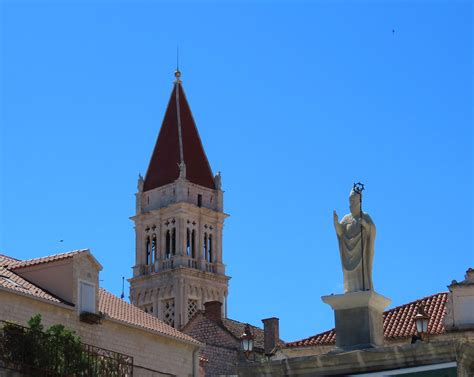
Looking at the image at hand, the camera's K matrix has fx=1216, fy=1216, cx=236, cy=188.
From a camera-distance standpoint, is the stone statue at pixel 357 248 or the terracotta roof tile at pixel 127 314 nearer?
the stone statue at pixel 357 248

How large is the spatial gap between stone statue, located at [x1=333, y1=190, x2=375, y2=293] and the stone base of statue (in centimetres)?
23

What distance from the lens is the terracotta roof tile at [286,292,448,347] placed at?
1419 inches

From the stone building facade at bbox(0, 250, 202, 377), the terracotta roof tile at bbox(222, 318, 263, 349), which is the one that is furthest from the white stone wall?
the terracotta roof tile at bbox(222, 318, 263, 349)

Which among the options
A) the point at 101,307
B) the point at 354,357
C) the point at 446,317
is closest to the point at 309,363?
the point at 354,357

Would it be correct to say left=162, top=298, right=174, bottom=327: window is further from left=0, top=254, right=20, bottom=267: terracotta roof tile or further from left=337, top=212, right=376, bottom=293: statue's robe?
left=337, top=212, right=376, bottom=293: statue's robe

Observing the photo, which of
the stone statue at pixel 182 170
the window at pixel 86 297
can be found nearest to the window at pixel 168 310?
the stone statue at pixel 182 170

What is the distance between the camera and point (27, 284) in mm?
31266

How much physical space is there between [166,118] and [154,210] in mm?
7983

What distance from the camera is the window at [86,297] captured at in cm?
3191

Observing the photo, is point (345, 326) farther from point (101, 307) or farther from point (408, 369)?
point (101, 307)

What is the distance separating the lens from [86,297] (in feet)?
105

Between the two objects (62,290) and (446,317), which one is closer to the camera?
(62,290)

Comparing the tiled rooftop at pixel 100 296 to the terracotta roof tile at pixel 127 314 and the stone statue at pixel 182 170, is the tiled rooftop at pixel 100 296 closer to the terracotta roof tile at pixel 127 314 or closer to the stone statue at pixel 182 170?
the terracotta roof tile at pixel 127 314

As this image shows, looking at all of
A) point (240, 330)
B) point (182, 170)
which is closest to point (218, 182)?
point (182, 170)
